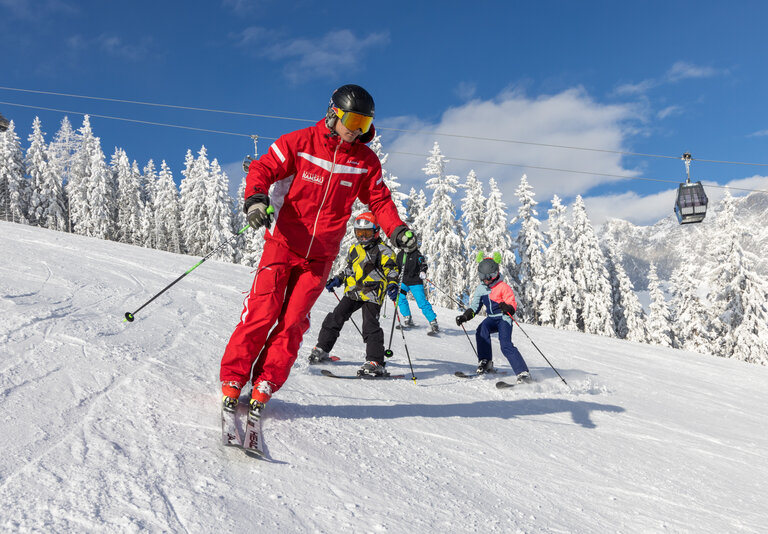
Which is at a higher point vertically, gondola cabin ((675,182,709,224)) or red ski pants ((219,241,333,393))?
gondola cabin ((675,182,709,224))

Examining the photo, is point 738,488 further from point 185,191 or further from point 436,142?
point 185,191

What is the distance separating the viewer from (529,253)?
119ft

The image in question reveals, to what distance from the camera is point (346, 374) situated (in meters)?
5.34

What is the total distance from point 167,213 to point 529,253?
43070 millimetres

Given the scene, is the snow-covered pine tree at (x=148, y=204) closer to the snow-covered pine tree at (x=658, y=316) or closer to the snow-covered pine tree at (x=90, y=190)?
the snow-covered pine tree at (x=90, y=190)

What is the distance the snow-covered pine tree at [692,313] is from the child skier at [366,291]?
33.7m

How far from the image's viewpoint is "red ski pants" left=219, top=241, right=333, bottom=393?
3154mm

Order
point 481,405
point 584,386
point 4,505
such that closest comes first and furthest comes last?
point 4,505, point 481,405, point 584,386

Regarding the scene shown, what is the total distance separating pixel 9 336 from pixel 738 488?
5.80 m

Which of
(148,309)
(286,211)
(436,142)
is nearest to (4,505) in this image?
(286,211)

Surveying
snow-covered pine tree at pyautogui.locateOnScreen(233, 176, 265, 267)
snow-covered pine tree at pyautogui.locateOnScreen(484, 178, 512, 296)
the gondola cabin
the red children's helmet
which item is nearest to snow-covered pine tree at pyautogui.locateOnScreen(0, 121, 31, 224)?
snow-covered pine tree at pyautogui.locateOnScreen(233, 176, 265, 267)

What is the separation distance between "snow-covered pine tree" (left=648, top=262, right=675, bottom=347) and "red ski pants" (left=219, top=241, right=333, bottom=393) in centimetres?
4214

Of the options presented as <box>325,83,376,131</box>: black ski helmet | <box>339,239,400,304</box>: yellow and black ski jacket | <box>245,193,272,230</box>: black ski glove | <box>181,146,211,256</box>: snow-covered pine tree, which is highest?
<box>181,146,211,256</box>: snow-covered pine tree

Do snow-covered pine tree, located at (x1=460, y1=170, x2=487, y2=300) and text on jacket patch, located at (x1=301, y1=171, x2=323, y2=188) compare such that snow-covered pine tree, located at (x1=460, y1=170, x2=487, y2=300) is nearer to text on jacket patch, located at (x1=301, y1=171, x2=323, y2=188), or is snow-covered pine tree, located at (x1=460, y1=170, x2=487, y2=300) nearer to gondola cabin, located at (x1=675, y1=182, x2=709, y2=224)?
gondola cabin, located at (x1=675, y1=182, x2=709, y2=224)
